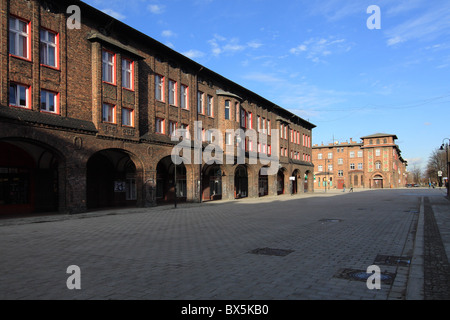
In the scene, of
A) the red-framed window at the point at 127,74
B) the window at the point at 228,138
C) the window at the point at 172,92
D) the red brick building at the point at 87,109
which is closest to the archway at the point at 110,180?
the red brick building at the point at 87,109

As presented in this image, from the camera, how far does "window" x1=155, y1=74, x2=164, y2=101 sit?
26.5 metres

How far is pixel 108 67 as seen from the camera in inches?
874

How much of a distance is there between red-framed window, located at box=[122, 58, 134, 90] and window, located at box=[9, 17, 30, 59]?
21.0 feet

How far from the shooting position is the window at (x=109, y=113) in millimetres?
21750

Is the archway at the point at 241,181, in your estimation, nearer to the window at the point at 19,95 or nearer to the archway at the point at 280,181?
the archway at the point at 280,181

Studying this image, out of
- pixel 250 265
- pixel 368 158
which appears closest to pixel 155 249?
pixel 250 265

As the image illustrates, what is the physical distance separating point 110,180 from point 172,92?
861 centimetres

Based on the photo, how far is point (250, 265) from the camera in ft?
23.4

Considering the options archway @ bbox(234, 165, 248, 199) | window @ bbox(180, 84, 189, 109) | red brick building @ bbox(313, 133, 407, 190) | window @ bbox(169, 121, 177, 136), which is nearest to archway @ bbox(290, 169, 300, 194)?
archway @ bbox(234, 165, 248, 199)

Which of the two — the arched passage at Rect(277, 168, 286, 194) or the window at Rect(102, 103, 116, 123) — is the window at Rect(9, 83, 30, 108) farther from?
the arched passage at Rect(277, 168, 286, 194)

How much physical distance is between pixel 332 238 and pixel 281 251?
8.85ft

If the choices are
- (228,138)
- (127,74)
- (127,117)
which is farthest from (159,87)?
(228,138)
